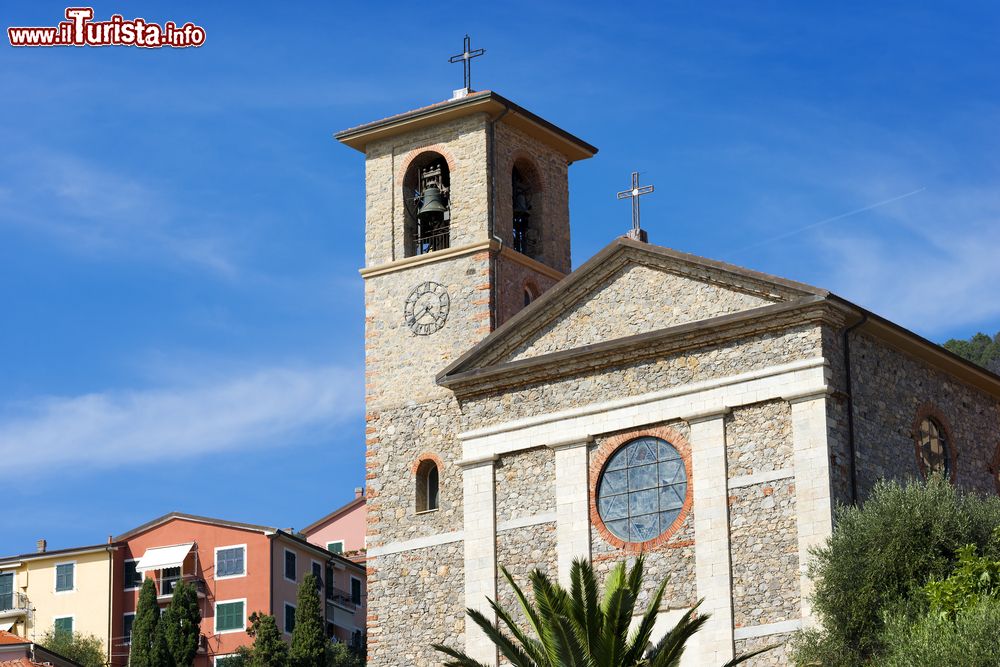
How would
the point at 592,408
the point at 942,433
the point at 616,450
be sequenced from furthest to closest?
the point at 942,433, the point at 592,408, the point at 616,450

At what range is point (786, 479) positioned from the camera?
29.0 m

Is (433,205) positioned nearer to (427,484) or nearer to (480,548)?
A: (427,484)

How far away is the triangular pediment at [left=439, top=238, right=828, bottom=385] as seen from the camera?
1188 inches

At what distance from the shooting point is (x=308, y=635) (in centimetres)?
5066

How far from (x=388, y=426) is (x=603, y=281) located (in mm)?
5216

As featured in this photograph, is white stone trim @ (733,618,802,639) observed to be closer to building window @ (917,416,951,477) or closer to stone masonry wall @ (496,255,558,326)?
building window @ (917,416,951,477)

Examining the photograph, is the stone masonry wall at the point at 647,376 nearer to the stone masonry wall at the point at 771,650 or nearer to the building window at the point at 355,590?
the stone masonry wall at the point at 771,650

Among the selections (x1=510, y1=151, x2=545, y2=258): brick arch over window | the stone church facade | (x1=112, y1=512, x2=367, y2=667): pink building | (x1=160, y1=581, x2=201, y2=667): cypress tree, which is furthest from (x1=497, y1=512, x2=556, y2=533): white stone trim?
(x1=112, y1=512, x2=367, y2=667): pink building

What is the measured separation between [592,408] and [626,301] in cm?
188

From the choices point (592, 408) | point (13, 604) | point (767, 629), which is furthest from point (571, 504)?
point (13, 604)

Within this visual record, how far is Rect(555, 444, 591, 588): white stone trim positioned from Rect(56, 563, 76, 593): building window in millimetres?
33632

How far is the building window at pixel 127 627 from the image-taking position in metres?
59.5

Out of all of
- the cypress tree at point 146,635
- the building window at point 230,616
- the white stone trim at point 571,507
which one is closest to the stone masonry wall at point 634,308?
the white stone trim at point 571,507

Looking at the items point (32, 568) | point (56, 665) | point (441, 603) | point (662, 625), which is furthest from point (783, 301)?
point (32, 568)
